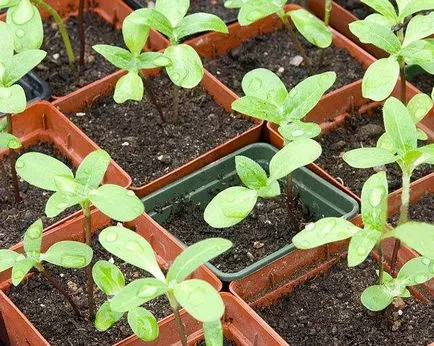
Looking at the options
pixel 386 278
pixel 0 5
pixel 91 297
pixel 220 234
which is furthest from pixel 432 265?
pixel 0 5

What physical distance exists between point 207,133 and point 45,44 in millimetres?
607

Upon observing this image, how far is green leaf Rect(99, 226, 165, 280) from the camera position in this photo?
1.37 m

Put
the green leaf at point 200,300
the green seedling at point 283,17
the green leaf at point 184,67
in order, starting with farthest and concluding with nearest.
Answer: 1. the green seedling at point 283,17
2. the green leaf at point 184,67
3. the green leaf at point 200,300

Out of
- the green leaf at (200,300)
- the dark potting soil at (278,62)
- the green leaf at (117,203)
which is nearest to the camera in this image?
the green leaf at (200,300)

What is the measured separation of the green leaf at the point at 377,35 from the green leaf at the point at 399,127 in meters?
0.21

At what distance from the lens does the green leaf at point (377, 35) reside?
175 centimetres

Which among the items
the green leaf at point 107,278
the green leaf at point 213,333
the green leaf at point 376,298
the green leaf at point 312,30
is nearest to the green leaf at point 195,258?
the green leaf at point 213,333

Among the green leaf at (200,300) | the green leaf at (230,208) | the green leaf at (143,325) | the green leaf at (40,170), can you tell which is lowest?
the green leaf at (143,325)

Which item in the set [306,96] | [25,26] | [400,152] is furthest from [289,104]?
[25,26]

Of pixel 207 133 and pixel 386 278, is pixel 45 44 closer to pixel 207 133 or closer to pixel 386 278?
pixel 207 133

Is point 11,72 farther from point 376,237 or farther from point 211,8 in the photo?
point 211,8

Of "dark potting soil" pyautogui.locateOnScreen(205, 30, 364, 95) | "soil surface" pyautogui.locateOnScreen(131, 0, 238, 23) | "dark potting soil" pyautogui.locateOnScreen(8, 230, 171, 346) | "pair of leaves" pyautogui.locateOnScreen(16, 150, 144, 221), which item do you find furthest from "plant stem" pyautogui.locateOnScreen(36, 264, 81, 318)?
"soil surface" pyautogui.locateOnScreen(131, 0, 238, 23)

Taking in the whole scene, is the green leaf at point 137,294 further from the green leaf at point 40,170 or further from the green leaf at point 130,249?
the green leaf at point 40,170

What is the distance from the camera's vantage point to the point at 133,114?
2.22 metres
